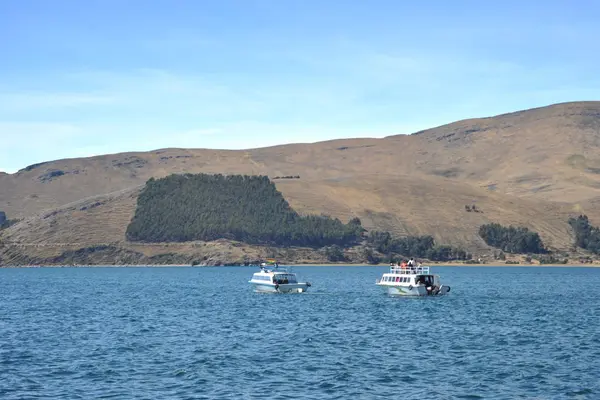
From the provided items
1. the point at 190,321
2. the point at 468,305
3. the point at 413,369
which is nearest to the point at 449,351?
the point at 413,369

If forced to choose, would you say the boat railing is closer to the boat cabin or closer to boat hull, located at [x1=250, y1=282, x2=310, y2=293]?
boat hull, located at [x1=250, y1=282, x2=310, y2=293]

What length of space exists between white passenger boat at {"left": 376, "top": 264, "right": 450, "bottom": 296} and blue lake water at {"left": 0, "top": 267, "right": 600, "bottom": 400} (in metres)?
3.43

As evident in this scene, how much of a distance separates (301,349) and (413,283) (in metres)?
55.0

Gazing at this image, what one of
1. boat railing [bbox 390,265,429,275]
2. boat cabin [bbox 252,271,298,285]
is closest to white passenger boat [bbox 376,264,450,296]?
boat railing [bbox 390,265,429,275]

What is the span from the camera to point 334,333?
73.9 meters

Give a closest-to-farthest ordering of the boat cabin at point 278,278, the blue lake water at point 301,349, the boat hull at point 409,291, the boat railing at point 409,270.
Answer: the blue lake water at point 301,349, the boat hull at point 409,291, the boat railing at point 409,270, the boat cabin at point 278,278

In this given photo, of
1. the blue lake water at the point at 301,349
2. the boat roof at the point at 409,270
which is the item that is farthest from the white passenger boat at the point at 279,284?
the blue lake water at the point at 301,349

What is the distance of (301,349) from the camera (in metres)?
64.1

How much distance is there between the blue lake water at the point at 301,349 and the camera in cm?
4903

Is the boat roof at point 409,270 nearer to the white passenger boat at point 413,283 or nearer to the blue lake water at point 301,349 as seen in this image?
the white passenger boat at point 413,283

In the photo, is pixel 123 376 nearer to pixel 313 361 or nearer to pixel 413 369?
pixel 313 361

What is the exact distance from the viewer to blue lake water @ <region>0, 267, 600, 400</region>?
49031 millimetres

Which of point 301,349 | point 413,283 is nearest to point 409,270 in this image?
point 413,283

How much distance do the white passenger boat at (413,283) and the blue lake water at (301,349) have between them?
3.43 meters
